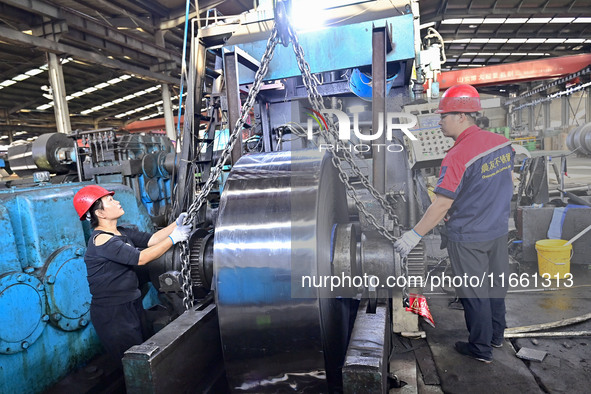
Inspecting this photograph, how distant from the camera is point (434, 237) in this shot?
4.13 m

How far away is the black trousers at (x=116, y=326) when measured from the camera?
6.95ft

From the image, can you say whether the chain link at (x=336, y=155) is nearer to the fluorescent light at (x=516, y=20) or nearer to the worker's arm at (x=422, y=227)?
the worker's arm at (x=422, y=227)

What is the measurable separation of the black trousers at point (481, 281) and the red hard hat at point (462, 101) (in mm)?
832

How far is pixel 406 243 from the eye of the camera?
6.11 feet

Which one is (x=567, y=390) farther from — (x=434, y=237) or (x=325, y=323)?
(x=434, y=237)

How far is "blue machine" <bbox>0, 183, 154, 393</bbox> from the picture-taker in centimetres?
192

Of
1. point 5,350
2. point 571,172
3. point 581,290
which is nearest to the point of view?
point 5,350

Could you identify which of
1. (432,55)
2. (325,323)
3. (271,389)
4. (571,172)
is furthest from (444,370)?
(571,172)

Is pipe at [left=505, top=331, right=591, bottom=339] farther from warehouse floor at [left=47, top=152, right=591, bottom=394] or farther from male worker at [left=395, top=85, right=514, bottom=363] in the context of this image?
male worker at [left=395, top=85, right=514, bottom=363]

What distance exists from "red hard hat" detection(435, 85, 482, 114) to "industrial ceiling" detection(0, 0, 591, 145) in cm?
450

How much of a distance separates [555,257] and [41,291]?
4.13 metres

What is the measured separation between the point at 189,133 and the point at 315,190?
2.12 m

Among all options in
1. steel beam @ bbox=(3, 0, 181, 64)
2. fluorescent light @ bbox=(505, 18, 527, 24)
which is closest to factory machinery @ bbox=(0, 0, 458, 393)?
steel beam @ bbox=(3, 0, 181, 64)

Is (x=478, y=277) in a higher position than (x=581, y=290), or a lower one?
higher
